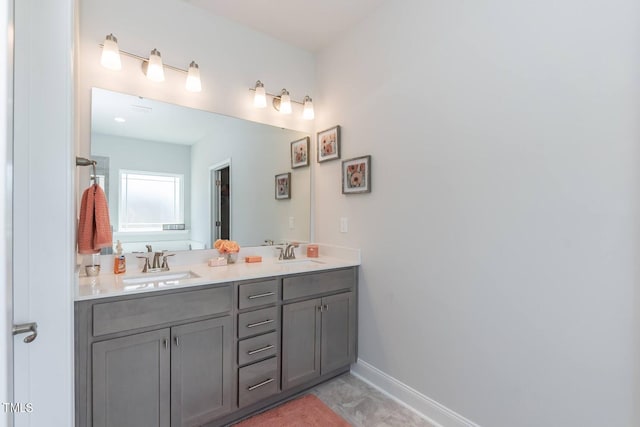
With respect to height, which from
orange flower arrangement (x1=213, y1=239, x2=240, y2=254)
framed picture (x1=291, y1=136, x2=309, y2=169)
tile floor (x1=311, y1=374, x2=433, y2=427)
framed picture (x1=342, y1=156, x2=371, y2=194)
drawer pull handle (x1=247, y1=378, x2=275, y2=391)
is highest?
framed picture (x1=291, y1=136, x2=309, y2=169)

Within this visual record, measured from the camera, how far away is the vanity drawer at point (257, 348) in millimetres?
1795

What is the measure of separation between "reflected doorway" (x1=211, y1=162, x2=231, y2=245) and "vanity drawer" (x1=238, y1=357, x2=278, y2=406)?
0.95m

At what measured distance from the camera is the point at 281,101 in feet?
8.46

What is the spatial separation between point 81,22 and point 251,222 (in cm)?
162

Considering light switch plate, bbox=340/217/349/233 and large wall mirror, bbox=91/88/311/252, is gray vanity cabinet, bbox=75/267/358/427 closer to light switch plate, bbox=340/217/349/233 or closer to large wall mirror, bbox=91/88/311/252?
light switch plate, bbox=340/217/349/233

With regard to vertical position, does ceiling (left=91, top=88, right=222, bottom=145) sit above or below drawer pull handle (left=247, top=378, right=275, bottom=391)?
above

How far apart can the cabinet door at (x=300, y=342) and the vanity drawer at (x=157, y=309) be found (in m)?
0.47

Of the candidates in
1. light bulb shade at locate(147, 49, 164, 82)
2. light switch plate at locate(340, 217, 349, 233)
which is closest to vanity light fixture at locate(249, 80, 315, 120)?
light bulb shade at locate(147, 49, 164, 82)

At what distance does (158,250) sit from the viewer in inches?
81.2

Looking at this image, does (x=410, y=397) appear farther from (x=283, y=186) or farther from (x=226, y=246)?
(x=283, y=186)

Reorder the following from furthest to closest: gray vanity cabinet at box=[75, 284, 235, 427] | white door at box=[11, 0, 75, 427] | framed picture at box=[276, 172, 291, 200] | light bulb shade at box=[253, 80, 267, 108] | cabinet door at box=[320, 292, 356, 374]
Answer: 1. framed picture at box=[276, 172, 291, 200]
2. light bulb shade at box=[253, 80, 267, 108]
3. cabinet door at box=[320, 292, 356, 374]
4. gray vanity cabinet at box=[75, 284, 235, 427]
5. white door at box=[11, 0, 75, 427]

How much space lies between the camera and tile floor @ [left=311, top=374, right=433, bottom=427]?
185cm

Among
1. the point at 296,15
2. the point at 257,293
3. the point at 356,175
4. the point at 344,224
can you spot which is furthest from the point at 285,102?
the point at 257,293

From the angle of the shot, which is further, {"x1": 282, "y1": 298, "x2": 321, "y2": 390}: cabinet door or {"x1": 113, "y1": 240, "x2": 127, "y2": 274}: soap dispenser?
{"x1": 282, "y1": 298, "x2": 321, "y2": 390}: cabinet door
